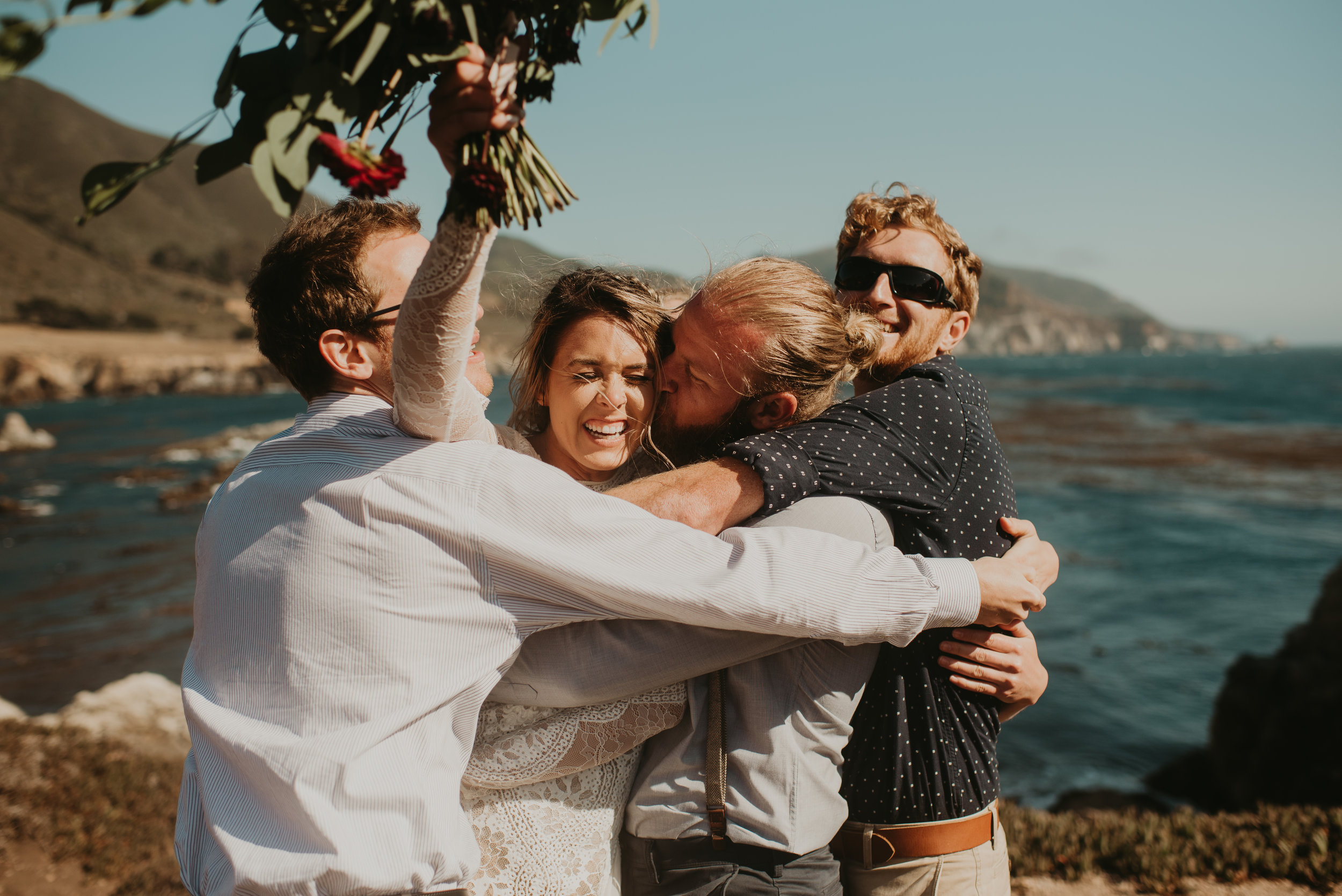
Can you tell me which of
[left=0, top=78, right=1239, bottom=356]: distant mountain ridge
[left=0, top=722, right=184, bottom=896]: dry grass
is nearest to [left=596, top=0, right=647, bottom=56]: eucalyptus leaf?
[left=0, top=722, right=184, bottom=896]: dry grass

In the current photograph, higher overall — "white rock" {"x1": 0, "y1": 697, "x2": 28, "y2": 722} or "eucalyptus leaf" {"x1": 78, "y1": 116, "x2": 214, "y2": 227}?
"eucalyptus leaf" {"x1": 78, "y1": 116, "x2": 214, "y2": 227}

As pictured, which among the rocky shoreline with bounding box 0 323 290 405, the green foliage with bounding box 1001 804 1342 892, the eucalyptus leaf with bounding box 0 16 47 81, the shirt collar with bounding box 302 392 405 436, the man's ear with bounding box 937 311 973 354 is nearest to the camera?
the eucalyptus leaf with bounding box 0 16 47 81

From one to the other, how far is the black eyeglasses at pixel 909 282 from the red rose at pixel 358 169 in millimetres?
2247

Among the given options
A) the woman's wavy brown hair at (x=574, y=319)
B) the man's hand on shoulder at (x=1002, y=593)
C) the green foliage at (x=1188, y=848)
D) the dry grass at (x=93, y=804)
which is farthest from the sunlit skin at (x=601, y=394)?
the dry grass at (x=93, y=804)

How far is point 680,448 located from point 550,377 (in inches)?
23.2

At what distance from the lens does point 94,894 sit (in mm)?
5434

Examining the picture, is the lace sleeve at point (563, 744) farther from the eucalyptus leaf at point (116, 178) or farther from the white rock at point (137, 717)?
the white rock at point (137, 717)

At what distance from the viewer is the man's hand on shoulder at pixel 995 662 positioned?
2.57 m

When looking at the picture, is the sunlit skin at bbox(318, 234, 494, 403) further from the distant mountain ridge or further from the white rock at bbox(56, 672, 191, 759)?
the distant mountain ridge

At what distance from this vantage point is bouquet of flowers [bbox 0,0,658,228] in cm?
145

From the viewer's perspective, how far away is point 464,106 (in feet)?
5.29

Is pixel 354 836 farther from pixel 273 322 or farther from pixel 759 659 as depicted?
pixel 273 322

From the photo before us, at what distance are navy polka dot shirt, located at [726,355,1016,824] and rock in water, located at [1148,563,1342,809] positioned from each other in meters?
7.83

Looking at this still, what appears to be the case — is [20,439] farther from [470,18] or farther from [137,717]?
[470,18]
